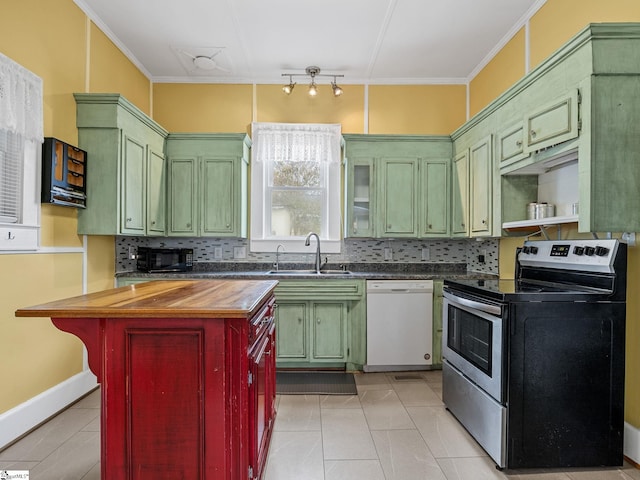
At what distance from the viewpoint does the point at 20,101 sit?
7.29 ft

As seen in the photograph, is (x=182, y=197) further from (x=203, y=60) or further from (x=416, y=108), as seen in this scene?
(x=416, y=108)

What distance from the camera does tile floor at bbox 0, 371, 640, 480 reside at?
1965mm

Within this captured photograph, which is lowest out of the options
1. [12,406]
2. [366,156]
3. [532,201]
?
[12,406]

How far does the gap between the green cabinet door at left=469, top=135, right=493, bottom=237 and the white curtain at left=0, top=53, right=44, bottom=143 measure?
3.29 metres

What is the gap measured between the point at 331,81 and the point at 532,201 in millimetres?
2426

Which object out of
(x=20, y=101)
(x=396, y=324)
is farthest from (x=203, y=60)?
(x=396, y=324)

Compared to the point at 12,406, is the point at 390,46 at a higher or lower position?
higher

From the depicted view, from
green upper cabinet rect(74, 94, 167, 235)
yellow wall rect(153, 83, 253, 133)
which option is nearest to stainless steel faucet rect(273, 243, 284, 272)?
yellow wall rect(153, 83, 253, 133)

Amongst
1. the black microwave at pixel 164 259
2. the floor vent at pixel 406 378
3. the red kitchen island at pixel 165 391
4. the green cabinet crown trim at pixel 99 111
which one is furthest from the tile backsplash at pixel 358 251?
the red kitchen island at pixel 165 391

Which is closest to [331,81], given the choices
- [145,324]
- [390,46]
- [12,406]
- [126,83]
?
[390,46]

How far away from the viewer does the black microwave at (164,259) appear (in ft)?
11.7

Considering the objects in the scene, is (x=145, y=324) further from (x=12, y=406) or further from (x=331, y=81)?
(x=331, y=81)

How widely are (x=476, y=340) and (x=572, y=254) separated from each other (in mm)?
763

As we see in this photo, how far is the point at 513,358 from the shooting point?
1.99 meters
